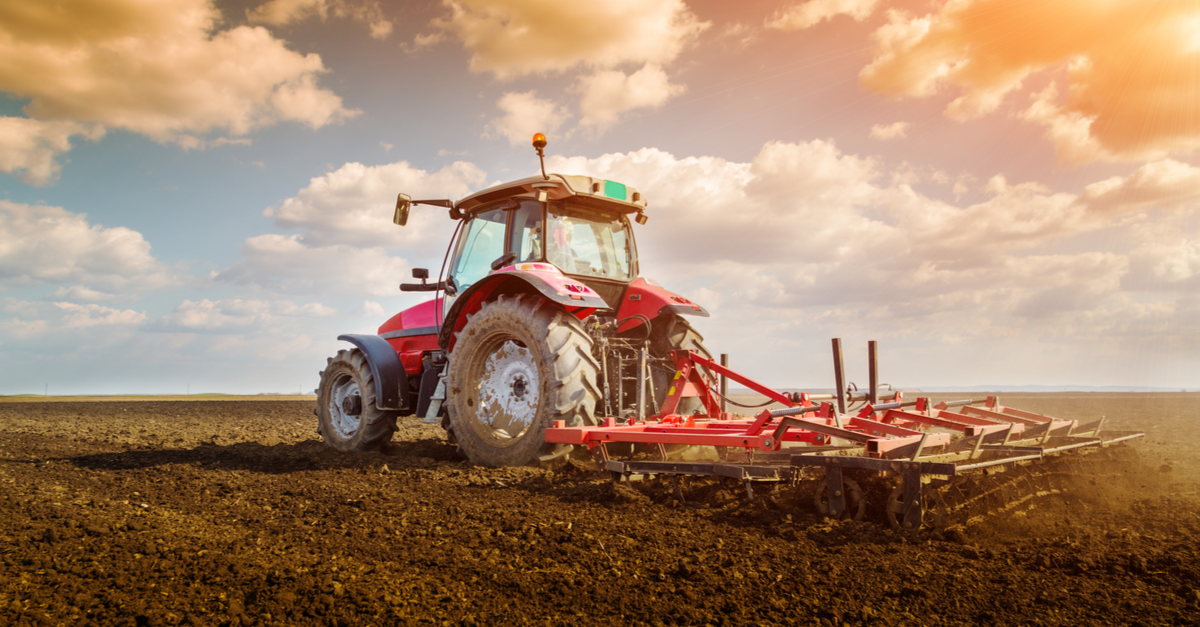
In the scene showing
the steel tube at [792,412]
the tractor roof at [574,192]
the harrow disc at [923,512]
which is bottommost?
the harrow disc at [923,512]

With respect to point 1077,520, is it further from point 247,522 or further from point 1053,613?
point 247,522

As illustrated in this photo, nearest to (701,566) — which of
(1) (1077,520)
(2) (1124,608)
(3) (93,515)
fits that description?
(2) (1124,608)

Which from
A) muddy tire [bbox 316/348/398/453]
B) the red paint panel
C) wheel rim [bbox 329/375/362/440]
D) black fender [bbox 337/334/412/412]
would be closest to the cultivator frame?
the red paint panel

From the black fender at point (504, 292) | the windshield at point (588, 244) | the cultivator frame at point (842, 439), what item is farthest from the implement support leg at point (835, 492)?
→ the windshield at point (588, 244)

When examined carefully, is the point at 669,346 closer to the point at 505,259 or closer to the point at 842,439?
the point at 505,259

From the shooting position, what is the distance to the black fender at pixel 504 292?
4801mm

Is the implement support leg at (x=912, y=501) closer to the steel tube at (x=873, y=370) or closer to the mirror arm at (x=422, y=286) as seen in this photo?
the steel tube at (x=873, y=370)

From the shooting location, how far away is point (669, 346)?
5727mm

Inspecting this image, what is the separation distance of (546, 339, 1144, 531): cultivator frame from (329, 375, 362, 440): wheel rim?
9.60ft

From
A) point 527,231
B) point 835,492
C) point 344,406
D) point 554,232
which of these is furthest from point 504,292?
point 835,492

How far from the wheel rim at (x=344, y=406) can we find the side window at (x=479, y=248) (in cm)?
168

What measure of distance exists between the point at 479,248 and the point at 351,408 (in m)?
2.14

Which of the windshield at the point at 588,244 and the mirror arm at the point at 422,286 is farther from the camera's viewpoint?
the mirror arm at the point at 422,286

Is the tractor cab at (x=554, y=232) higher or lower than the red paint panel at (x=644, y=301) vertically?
higher
